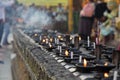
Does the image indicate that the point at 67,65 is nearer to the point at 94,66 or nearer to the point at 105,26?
the point at 94,66

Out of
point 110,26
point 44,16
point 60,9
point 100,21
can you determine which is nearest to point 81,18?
point 100,21

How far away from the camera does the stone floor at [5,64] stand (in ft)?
41.6

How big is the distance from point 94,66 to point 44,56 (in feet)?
4.60

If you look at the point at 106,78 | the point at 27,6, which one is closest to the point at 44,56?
the point at 106,78

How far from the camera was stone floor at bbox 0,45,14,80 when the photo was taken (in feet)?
41.6

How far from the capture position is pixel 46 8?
30219mm

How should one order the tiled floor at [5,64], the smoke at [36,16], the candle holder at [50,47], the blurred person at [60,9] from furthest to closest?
1. the blurred person at [60,9]
2. the smoke at [36,16]
3. the tiled floor at [5,64]
4. the candle holder at [50,47]

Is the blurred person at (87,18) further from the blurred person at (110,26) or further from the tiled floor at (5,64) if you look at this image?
the tiled floor at (5,64)

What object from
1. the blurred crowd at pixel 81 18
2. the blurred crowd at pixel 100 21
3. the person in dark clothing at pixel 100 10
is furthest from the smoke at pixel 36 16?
the person in dark clothing at pixel 100 10

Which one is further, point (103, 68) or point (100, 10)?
point (100, 10)

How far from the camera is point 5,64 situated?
49.1ft

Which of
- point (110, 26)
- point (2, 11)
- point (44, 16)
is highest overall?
point (110, 26)

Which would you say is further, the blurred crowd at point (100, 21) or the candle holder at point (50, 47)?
the blurred crowd at point (100, 21)

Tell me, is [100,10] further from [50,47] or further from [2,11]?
[2,11]
